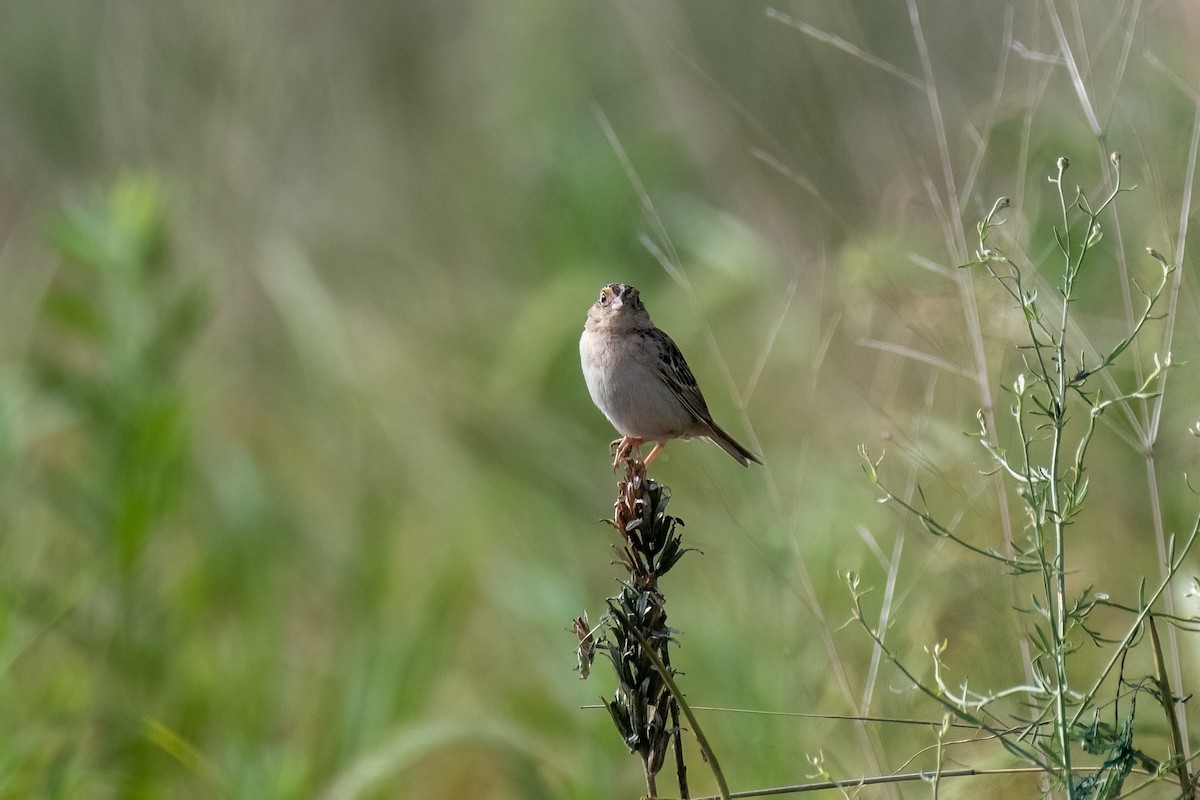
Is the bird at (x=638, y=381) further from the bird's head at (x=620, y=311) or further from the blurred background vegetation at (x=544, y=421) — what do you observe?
the blurred background vegetation at (x=544, y=421)

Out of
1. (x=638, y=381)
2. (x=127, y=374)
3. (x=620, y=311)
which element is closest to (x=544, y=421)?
(x=620, y=311)

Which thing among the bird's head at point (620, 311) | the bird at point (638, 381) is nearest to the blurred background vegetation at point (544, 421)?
the bird at point (638, 381)

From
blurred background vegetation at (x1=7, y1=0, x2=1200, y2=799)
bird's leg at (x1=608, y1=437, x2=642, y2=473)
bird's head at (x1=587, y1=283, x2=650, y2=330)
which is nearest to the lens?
blurred background vegetation at (x1=7, y1=0, x2=1200, y2=799)

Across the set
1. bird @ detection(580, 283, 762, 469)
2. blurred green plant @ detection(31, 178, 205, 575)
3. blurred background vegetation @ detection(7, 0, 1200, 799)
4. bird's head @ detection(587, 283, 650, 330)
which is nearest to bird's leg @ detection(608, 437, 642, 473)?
bird @ detection(580, 283, 762, 469)

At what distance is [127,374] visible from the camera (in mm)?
3674

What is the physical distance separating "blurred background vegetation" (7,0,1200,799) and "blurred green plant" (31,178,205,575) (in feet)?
0.04

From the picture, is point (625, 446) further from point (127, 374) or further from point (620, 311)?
point (127, 374)

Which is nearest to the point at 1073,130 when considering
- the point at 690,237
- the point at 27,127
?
the point at 690,237

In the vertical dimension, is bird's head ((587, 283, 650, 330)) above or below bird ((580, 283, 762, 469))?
above

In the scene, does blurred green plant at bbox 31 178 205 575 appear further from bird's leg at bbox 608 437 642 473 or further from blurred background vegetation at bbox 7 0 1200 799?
bird's leg at bbox 608 437 642 473

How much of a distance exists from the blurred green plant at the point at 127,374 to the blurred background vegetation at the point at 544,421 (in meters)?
0.01

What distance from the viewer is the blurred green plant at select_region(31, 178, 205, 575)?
3.62m

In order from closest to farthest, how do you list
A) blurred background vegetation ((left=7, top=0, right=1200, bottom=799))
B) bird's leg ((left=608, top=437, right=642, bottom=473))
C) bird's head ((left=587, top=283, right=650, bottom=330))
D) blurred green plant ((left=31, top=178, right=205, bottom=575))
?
1. blurred background vegetation ((left=7, top=0, right=1200, bottom=799))
2. bird's leg ((left=608, top=437, right=642, bottom=473))
3. blurred green plant ((left=31, top=178, right=205, bottom=575))
4. bird's head ((left=587, top=283, right=650, bottom=330))

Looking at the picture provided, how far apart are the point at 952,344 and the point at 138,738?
2650mm
